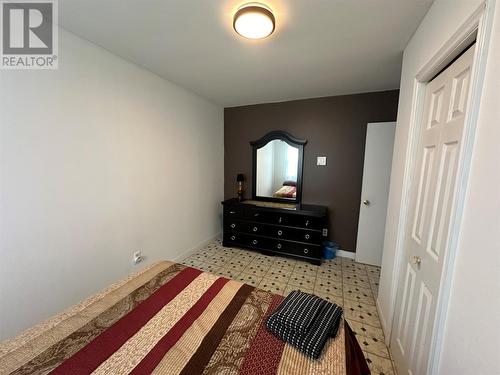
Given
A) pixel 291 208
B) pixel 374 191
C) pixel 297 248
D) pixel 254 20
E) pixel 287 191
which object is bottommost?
pixel 297 248

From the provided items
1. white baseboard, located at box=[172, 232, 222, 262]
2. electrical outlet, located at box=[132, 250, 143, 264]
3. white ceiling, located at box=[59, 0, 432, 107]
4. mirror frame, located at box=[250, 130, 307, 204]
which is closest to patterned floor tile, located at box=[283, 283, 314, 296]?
mirror frame, located at box=[250, 130, 307, 204]

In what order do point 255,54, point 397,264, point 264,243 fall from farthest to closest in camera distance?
point 264,243, point 255,54, point 397,264

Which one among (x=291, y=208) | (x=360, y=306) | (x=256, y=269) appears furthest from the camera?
(x=291, y=208)

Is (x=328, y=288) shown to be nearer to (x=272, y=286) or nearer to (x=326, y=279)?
(x=326, y=279)

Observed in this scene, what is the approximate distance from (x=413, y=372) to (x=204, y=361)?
1.21 meters

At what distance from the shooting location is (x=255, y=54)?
1.84 meters

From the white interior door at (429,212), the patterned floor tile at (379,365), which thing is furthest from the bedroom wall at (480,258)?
the patterned floor tile at (379,365)

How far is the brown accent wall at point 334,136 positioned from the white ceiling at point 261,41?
1.22 ft

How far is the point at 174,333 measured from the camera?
1.02 meters

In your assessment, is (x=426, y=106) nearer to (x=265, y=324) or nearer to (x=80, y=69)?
(x=265, y=324)

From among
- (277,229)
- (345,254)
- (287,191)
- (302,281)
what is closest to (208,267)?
(277,229)

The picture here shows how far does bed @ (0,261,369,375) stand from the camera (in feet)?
2.78

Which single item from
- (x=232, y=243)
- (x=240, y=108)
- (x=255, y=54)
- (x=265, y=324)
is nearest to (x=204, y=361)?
(x=265, y=324)

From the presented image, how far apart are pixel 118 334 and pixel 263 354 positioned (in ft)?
2.38
